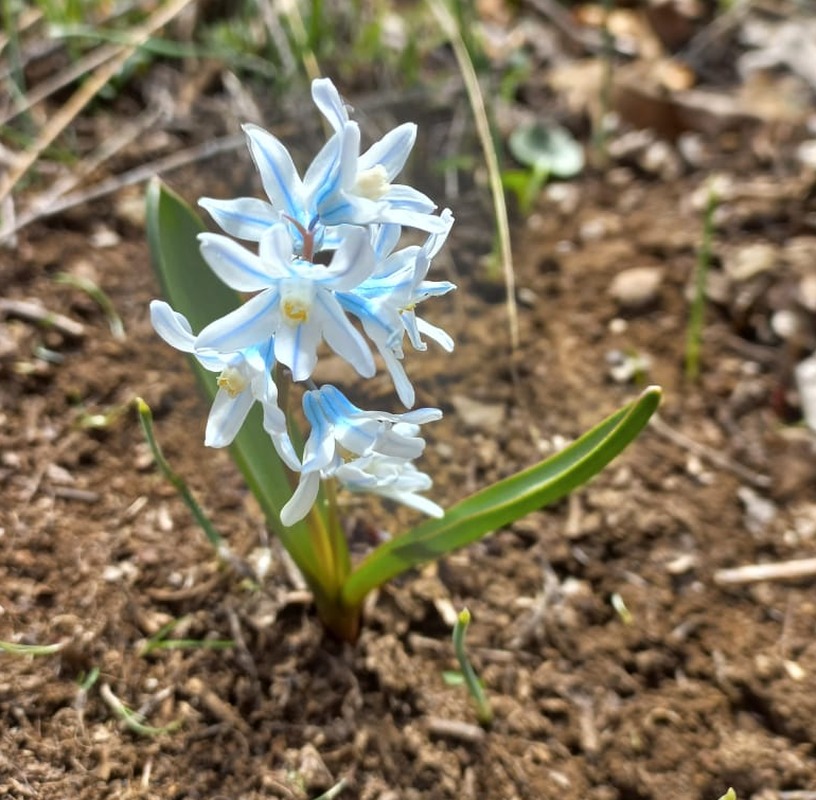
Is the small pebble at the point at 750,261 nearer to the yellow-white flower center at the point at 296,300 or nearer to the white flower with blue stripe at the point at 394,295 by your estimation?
the white flower with blue stripe at the point at 394,295

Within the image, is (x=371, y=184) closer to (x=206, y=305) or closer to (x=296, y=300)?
(x=296, y=300)

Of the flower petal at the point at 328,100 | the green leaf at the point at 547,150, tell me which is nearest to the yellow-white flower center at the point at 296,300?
the flower petal at the point at 328,100

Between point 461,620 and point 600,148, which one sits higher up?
point 461,620

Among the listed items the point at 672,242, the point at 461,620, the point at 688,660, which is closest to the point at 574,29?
the point at 672,242

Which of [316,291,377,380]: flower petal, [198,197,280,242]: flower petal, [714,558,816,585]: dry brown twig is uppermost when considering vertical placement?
[198,197,280,242]: flower petal

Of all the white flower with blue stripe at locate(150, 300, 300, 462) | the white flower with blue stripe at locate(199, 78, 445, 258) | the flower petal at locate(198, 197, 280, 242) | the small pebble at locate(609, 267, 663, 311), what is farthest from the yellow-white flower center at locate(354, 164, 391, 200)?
the small pebble at locate(609, 267, 663, 311)

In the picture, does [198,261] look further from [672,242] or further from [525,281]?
[672,242]

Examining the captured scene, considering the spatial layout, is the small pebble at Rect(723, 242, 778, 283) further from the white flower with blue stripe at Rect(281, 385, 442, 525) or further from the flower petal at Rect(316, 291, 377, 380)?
the flower petal at Rect(316, 291, 377, 380)

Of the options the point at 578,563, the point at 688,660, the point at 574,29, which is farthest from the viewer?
the point at 574,29
